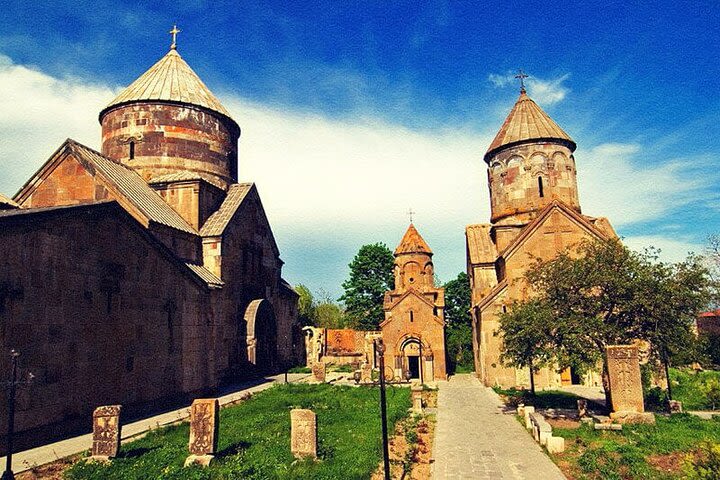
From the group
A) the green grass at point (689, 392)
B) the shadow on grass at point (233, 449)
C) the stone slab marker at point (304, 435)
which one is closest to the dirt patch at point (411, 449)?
the stone slab marker at point (304, 435)

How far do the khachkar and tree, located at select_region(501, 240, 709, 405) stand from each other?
0.44 meters

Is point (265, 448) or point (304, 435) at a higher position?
point (304, 435)

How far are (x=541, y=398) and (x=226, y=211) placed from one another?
566 inches

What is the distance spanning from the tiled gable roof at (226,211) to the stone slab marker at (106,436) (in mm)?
10049

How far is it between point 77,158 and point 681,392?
2310cm

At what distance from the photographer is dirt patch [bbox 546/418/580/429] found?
11.6 meters

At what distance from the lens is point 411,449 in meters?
9.77

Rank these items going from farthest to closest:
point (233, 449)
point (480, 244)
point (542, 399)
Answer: point (480, 244) → point (542, 399) → point (233, 449)

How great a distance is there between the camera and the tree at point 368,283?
42.1 metres

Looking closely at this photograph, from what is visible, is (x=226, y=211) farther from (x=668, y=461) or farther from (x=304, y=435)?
(x=668, y=461)

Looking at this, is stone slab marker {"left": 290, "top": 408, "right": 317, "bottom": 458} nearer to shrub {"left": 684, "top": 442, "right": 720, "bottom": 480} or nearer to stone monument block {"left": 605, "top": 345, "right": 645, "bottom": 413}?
shrub {"left": 684, "top": 442, "right": 720, "bottom": 480}

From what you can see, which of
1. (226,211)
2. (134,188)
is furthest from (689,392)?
(134,188)

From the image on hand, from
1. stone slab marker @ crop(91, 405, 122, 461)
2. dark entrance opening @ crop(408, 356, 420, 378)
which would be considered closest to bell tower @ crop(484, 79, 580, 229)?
dark entrance opening @ crop(408, 356, 420, 378)

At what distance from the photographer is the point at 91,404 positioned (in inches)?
435
